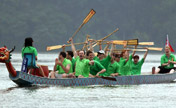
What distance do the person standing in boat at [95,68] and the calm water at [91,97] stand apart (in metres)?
0.56

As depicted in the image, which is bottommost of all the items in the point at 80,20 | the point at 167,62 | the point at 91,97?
the point at 91,97

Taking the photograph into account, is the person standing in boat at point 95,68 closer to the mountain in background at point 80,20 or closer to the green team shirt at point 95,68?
the green team shirt at point 95,68

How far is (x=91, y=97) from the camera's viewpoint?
1714cm

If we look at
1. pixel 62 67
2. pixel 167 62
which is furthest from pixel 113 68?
pixel 167 62

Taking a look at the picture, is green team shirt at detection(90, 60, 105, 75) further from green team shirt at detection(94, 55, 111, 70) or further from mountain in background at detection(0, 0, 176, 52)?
mountain in background at detection(0, 0, 176, 52)

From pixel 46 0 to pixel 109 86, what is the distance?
126 m

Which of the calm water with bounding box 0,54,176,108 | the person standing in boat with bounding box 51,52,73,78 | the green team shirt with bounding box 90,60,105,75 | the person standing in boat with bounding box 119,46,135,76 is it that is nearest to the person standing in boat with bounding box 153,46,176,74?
the person standing in boat with bounding box 119,46,135,76

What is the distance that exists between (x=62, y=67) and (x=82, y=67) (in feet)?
2.57

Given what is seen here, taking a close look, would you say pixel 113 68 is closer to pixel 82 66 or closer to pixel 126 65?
pixel 126 65

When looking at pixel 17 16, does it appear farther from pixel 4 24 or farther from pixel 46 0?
pixel 46 0

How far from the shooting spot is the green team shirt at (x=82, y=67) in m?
19.5

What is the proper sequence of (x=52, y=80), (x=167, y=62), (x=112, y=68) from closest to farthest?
(x=52, y=80)
(x=112, y=68)
(x=167, y=62)

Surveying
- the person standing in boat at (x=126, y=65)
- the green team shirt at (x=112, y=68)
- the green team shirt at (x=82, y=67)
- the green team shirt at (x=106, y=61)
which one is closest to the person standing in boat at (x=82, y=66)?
the green team shirt at (x=82, y=67)

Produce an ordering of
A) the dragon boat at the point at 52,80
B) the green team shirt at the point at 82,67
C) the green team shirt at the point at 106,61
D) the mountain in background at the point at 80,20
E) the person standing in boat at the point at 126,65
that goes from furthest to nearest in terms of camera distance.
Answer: the mountain in background at the point at 80,20
the person standing in boat at the point at 126,65
the green team shirt at the point at 106,61
the green team shirt at the point at 82,67
the dragon boat at the point at 52,80
